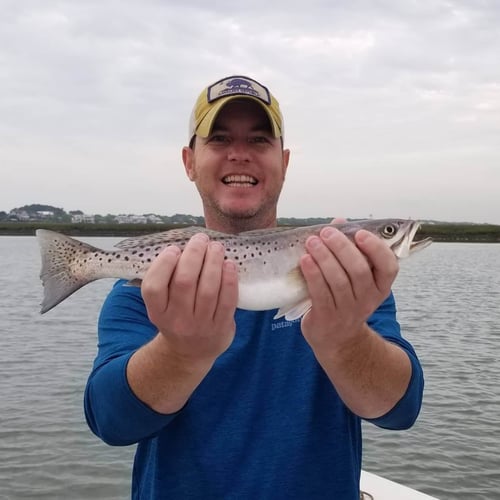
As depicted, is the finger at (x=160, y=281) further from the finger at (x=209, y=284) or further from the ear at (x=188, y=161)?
the ear at (x=188, y=161)

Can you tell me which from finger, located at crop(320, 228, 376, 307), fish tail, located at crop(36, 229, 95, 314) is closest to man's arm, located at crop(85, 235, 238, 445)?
finger, located at crop(320, 228, 376, 307)

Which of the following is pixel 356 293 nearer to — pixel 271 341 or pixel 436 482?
pixel 271 341

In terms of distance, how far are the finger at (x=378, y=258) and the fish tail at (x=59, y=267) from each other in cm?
164

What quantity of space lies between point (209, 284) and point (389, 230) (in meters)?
1.24

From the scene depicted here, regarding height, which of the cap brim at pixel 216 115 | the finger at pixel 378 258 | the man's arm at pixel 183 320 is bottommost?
the man's arm at pixel 183 320

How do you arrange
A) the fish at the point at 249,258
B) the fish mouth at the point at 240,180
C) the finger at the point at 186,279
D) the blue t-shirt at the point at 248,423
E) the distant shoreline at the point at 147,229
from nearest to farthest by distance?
the finger at the point at 186,279 → the blue t-shirt at the point at 248,423 → the fish at the point at 249,258 → the fish mouth at the point at 240,180 → the distant shoreline at the point at 147,229

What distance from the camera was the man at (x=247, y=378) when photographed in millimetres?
2676

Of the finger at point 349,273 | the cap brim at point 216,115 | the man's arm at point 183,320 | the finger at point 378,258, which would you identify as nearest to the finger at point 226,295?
the man's arm at point 183,320

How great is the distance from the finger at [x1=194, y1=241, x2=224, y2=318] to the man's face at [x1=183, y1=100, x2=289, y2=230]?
1.09 metres

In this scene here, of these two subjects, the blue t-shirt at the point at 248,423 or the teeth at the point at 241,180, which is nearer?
the blue t-shirt at the point at 248,423

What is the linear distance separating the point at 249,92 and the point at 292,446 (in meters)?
2.15

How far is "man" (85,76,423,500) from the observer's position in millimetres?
2676

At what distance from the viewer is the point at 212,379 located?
3029mm

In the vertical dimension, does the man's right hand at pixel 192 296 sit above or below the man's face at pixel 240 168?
below
